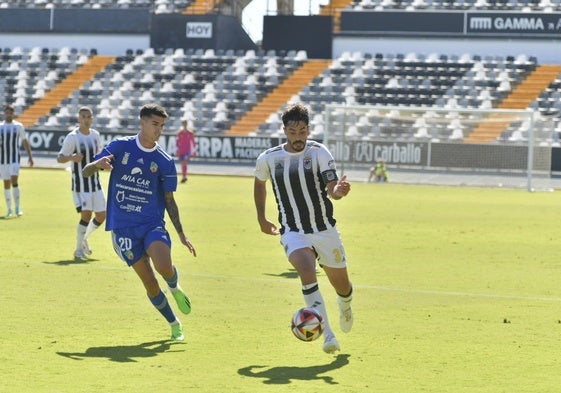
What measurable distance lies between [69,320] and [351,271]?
5.76 metres

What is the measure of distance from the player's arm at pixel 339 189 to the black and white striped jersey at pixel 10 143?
15644mm

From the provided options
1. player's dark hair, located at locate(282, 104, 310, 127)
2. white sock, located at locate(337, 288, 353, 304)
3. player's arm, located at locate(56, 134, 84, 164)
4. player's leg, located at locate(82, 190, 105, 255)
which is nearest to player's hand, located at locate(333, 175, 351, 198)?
player's dark hair, located at locate(282, 104, 310, 127)

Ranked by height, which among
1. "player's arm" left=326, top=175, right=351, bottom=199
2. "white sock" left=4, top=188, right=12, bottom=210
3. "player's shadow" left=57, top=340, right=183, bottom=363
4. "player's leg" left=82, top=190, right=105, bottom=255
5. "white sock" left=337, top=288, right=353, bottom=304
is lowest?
"white sock" left=4, top=188, right=12, bottom=210

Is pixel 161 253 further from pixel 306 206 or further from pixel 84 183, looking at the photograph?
pixel 84 183

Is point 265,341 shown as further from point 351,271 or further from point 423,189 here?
Answer: point 423,189

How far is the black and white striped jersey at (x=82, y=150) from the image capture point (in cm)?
1725

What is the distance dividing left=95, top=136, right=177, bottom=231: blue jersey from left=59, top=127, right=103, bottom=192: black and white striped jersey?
6331mm

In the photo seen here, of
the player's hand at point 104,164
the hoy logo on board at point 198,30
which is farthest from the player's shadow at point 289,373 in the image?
the hoy logo on board at point 198,30

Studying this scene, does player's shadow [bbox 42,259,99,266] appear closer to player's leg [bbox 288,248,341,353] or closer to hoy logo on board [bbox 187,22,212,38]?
player's leg [bbox 288,248,341,353]

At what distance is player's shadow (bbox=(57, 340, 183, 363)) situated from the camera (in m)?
9.80

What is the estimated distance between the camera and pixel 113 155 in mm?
10938

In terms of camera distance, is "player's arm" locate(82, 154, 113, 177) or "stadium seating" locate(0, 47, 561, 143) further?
"stadium seating" locate(0, 47, 561, 143)

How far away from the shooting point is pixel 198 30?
2163 inches

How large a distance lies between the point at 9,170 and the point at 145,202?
565 inches
